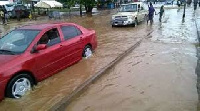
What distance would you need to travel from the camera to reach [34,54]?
23.0 feet

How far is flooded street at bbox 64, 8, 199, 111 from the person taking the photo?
238 inches

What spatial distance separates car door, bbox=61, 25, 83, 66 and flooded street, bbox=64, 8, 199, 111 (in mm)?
1243

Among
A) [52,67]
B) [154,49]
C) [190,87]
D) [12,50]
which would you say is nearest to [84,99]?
[52,67]

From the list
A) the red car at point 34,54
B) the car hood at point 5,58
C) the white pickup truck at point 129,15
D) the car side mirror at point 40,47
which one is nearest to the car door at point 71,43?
the red car at point 34,54

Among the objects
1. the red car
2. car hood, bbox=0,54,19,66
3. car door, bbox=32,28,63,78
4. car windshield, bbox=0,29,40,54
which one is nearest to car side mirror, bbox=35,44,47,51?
the red car

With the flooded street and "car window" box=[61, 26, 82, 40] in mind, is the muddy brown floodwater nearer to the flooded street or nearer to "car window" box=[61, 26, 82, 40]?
the flooded street

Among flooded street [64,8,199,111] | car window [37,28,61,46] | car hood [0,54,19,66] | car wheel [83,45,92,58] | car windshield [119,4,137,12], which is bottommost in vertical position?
flooded street [64,8,199,111]

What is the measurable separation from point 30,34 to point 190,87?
4.52 metres

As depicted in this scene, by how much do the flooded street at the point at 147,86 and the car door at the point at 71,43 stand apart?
4.08ft

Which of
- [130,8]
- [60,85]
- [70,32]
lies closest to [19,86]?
[60,85]

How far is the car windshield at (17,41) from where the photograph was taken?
277 inches

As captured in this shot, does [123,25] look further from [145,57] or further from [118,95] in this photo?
[118,95]

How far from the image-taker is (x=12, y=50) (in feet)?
23.1

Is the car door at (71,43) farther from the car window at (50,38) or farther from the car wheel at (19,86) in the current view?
the car wheel at (19,86)
